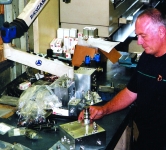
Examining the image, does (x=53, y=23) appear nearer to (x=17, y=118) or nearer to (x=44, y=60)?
(x=44, y=60)

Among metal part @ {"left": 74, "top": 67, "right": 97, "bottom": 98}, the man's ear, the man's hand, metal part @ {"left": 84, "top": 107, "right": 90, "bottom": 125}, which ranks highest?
the man's ear

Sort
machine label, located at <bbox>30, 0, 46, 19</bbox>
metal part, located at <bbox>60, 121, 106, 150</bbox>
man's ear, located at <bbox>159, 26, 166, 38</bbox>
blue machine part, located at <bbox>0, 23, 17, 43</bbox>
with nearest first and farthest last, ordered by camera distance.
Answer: metal part, located at <bbox>60, 121, 106, 150</bbox> → man's ear, located at <bbox>159, 26, 166, 38</bbox> → blue machine part, located at <bbox>0, 23, 17, 43</bbox> → machine label, located at <bbox>30, 0, 46, 19</bbox>

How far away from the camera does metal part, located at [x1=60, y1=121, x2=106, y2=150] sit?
57.4 inches

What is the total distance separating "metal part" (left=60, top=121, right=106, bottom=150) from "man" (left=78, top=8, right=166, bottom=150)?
0.49 ft

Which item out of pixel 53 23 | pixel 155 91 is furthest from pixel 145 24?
pixel 53 23

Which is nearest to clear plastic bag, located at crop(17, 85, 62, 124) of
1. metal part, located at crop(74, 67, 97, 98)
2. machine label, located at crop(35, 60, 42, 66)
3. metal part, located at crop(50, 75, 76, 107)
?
metal part, located at crop(50, 75, 76, 107)

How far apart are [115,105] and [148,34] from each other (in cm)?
41

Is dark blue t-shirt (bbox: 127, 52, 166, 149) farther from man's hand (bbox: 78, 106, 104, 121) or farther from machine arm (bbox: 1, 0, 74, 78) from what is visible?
machine arm (bbox: 1, 0, 74, 78)

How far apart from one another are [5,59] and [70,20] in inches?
31.4

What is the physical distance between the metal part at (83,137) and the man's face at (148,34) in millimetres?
513

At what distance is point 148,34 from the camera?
1747 mm

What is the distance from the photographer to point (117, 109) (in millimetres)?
1857

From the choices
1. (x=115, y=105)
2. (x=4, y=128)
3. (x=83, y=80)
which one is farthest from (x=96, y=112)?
(x=4, y=128)

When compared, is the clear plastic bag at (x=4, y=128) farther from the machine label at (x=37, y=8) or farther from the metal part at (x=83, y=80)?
the machine label at (x=37, y=8)
